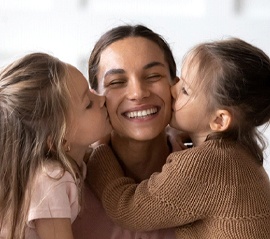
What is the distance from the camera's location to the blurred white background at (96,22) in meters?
2.57

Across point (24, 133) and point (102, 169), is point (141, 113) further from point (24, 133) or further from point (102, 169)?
point (24, 133)

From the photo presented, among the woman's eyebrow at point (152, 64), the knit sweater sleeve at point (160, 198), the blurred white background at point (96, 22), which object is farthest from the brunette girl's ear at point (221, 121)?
Result: the blurred white background at point (96, 22)

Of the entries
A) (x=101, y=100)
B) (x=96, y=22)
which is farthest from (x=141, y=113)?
(x=96, y=22)

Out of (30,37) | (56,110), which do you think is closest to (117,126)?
(56,110)

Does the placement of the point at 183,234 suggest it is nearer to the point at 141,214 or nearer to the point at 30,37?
the point at 141,214

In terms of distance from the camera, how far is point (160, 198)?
1.38 metres

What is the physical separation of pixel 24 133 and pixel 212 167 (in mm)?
422

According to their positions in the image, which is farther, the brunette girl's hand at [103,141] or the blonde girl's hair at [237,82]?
the brunette girl's hand at [103,141]

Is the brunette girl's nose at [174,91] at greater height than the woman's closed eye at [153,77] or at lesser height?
lesser

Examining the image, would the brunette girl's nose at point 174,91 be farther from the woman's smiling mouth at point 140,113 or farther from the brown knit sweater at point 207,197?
→ the brown knit sweater at point 207,197

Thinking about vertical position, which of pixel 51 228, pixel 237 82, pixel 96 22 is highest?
pixel 237 82

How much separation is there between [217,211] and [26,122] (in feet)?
1.53

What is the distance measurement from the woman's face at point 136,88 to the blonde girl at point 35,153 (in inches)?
6.6

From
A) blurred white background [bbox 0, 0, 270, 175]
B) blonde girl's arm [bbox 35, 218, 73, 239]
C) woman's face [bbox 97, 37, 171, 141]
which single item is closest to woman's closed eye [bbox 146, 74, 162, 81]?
woman's face [bbox 97, 37, 171, 141]
